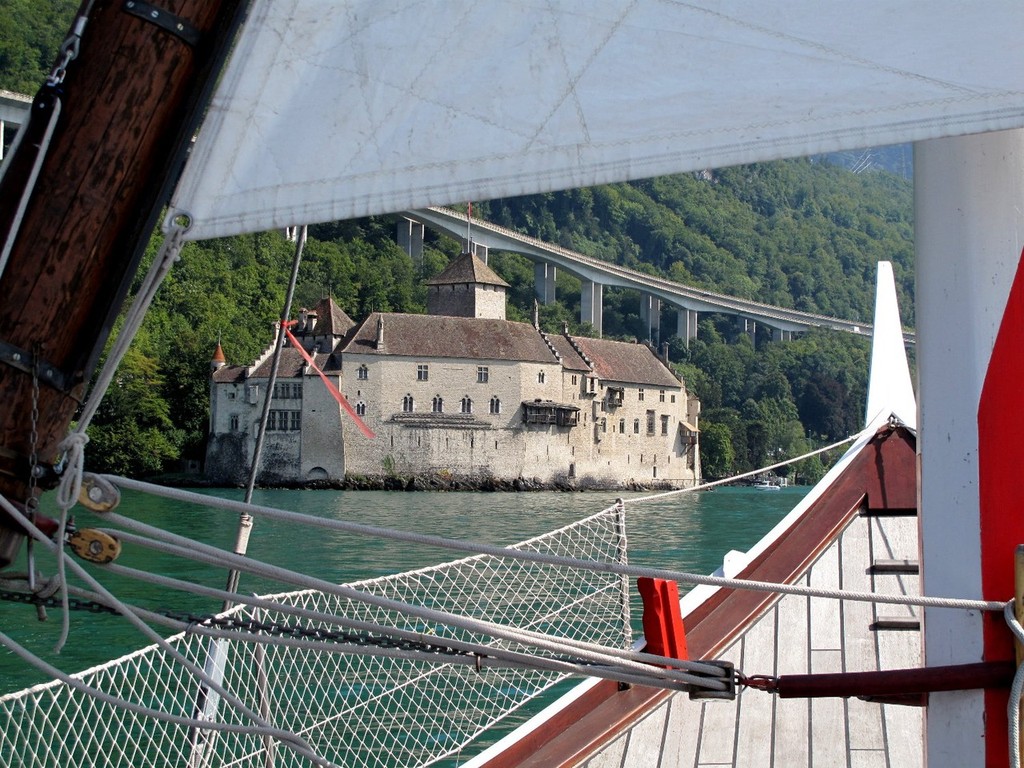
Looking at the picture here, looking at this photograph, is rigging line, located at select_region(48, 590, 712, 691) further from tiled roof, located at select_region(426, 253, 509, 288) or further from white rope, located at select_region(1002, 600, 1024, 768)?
tiled roof, located at select_region(426, 253, 509, 288)

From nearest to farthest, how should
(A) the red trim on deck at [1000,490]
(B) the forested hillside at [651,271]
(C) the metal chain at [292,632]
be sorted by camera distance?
(A) the red trim on deck at [1000,490] → (C) the metal chain at [292,632] → (B) the forested hillside at [651,271]

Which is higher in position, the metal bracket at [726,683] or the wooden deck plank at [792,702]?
the metal bracket at [726,683]

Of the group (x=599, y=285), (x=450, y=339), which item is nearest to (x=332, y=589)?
(x=450, y=339)

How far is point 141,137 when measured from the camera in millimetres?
1953

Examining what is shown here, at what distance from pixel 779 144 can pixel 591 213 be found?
135 meters

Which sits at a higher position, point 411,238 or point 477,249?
point 411,238

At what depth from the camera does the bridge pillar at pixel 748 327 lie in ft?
366

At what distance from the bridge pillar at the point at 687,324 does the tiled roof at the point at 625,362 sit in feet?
91.7

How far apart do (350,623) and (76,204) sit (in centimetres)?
81

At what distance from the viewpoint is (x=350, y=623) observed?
2203 millimetres

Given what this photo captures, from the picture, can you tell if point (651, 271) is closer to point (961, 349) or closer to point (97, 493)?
point (961, 349)

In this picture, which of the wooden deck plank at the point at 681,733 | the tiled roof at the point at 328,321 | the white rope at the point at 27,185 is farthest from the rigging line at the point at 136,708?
Result: the tiled roof at the point at 328,321

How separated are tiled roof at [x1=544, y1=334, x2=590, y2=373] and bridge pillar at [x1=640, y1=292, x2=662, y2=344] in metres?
33.2

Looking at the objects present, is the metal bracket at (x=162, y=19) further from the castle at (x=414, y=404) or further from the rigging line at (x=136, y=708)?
the castle at (x=414, y=404)
